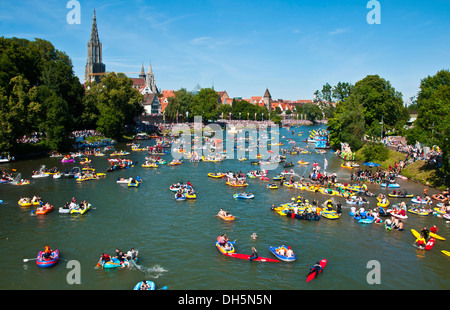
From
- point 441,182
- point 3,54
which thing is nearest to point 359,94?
Result: point 441,182

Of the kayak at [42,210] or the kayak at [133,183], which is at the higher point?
the kayak at [133,183]

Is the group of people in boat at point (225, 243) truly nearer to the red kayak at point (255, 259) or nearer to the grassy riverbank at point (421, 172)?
the red kayak at point (255, 259)

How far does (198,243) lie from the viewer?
2831cm

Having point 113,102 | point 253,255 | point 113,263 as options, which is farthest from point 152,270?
point 113,102

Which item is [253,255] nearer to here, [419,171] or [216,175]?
[216,175]

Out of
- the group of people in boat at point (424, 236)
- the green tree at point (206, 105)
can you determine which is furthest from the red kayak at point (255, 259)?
the green tree at point (206, 105)

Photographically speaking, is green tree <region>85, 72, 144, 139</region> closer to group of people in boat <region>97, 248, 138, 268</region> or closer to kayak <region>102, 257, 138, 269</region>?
group of people in boat <region>97, 248, 138, 268</region>

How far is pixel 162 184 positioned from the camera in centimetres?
4894

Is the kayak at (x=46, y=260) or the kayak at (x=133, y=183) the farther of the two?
the kayak at (x=133, y=183)

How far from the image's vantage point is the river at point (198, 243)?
2255 cm

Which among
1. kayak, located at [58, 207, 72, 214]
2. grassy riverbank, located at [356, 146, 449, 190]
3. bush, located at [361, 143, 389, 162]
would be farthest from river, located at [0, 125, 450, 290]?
bush, located at [361, 143, 389, 162]

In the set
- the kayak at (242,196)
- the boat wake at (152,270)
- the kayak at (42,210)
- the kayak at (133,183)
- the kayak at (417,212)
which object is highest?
the kayak at (133,183)

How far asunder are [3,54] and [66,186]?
142ft
